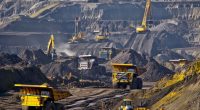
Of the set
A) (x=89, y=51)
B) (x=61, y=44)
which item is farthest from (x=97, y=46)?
(x=61, y=44)

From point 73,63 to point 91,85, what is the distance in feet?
107

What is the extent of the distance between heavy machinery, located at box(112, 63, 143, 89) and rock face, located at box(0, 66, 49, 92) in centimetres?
888

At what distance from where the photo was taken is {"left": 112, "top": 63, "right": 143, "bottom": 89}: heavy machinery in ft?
214

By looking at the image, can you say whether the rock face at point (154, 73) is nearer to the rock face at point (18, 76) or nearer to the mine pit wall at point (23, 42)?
the rock face at point (18, 76)

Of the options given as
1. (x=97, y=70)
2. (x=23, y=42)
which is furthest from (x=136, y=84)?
(x=23, y=42)

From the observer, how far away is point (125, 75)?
2574 inches

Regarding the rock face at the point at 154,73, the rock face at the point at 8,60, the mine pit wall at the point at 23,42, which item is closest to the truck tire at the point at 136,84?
the rock face at the point at 8,60

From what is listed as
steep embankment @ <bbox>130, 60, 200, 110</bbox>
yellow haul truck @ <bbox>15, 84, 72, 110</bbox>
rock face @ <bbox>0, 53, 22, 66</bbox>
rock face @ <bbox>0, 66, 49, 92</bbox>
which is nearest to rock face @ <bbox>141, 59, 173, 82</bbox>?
rock face @ <bbox>0, 53, 22, 66</bbox>

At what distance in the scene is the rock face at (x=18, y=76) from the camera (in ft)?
214

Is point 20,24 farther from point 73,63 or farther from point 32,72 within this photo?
point 32,72

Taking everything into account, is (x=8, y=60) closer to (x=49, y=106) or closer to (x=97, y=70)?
(x=97, y=70)

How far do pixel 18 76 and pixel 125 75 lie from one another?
10.7 meters

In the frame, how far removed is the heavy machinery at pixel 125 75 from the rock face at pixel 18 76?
8885 millimetres

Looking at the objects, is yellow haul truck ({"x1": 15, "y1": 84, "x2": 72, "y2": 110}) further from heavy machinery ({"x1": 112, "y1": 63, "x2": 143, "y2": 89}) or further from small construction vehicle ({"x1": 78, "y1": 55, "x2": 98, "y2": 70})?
small construction vehicle ({"x1": 78, "y1": 55, "x2": 98, "y2": 70})
